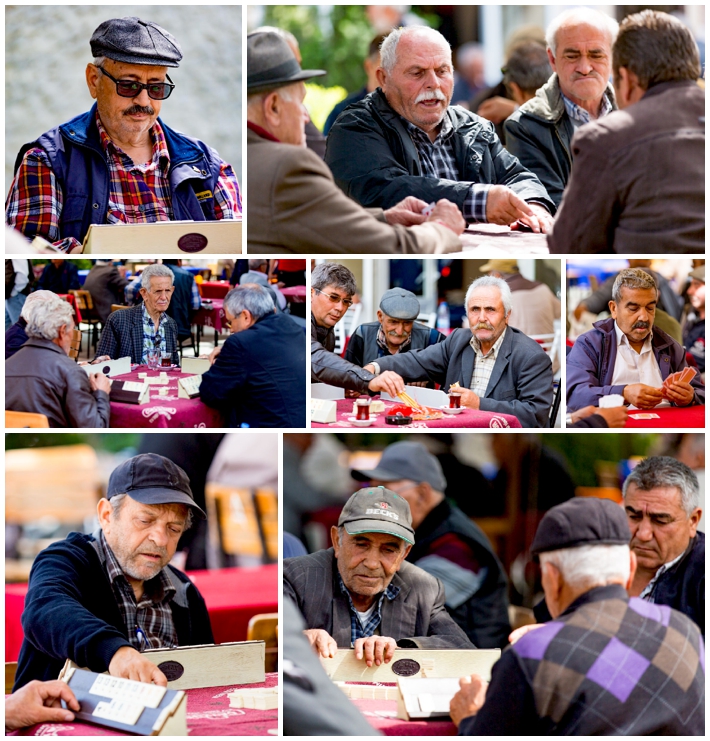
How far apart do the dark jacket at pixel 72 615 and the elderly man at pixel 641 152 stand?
1976 millimetres

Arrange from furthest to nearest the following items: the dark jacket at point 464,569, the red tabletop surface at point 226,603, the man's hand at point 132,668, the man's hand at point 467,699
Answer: the dark jacket at point 464,569, the red tabletop surface at point 226,603, the man's hand at point 132,668, the man's hand at point 467,699

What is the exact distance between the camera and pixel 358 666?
130 inches

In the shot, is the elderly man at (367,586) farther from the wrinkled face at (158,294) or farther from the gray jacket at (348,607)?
the wrinkled face at (158,294)

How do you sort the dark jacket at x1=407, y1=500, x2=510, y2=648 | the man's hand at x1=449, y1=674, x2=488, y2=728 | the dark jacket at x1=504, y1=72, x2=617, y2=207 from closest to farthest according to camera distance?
the man's hand at x1=449, y1=674, x2=488, y2=728 < the dark jacket at x1=504, y1=72, x2=617, y2=207 < the dark jacket at x1=407, y1=500, x2=510, y2=648

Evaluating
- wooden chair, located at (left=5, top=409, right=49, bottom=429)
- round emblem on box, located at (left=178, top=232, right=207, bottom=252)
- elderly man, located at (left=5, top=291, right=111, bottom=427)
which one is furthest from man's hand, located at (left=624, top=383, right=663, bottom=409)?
wooden chair, located at (left=5, top=409, right=49, bottom=429)

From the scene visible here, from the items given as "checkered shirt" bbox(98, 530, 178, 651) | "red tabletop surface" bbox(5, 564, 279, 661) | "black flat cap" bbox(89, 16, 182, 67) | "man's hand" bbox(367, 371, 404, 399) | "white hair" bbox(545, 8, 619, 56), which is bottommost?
"red tabletop surface" bbox(5, 564, 279, 661)

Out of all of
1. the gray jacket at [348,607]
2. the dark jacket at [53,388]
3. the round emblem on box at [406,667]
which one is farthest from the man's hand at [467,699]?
the dark jacket at [53,388]

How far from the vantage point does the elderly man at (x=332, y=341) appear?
11.5ft

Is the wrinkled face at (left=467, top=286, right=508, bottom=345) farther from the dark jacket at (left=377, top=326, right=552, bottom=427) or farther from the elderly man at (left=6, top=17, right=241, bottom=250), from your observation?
the elderly man at (left=6, top=17, right=241, bottom=250)

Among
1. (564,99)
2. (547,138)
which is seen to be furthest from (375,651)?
(564,99)

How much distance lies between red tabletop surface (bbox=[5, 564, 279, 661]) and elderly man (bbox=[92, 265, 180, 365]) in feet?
3.88

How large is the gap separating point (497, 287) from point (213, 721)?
1864mm

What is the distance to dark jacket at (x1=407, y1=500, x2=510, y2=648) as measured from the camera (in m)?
4.22

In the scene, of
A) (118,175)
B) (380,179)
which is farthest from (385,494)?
(118,175)
